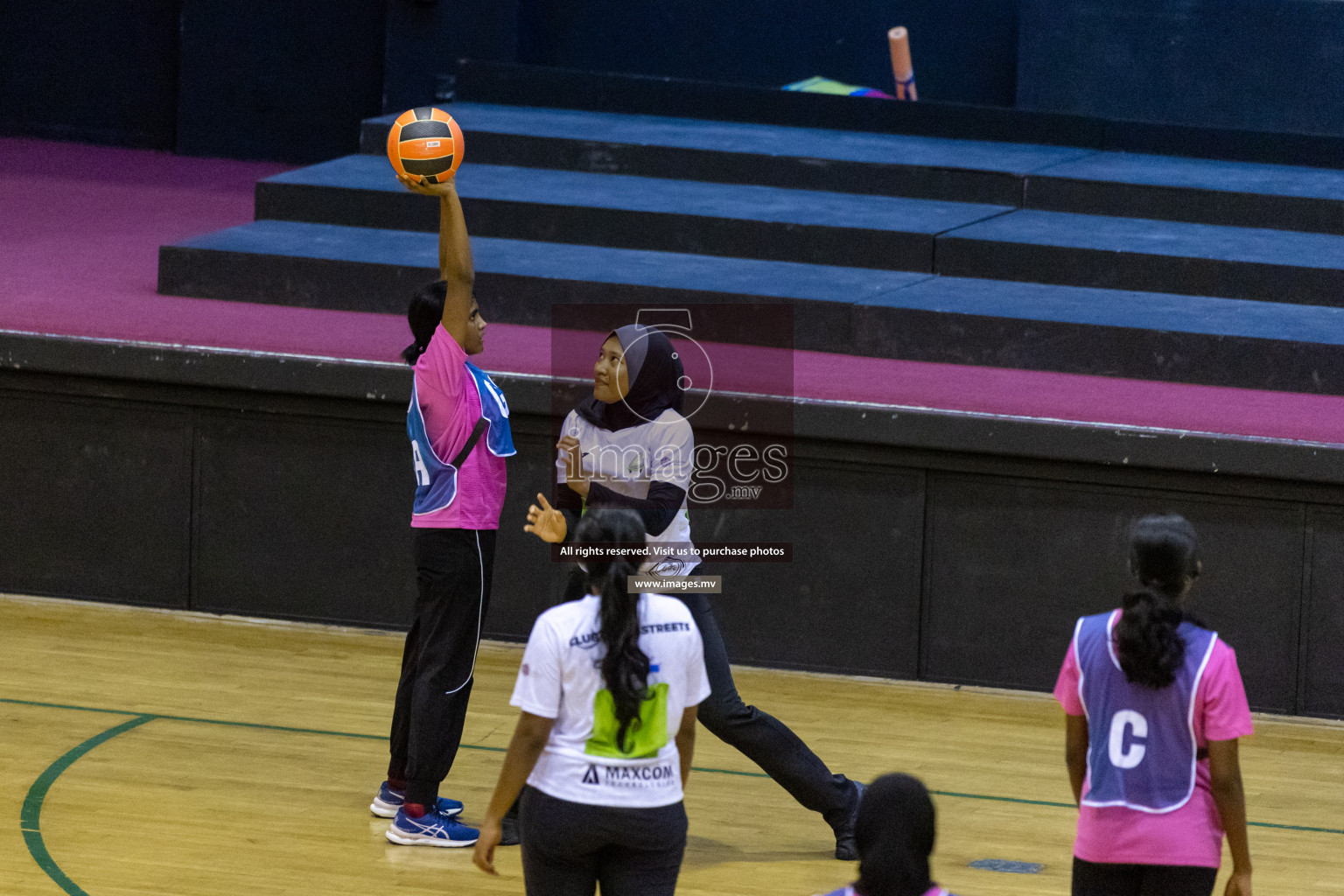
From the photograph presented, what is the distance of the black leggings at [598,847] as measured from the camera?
3.39 meters

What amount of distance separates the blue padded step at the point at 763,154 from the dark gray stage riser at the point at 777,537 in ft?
10.7

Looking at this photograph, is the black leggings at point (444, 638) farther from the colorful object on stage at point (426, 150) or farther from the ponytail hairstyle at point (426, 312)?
the colorful object on stage at point (426, 150)

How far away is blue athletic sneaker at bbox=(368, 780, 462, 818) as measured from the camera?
519cm

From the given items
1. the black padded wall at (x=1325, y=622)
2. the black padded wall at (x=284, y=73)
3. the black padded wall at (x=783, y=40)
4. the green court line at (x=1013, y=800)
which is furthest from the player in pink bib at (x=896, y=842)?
the black padded wall at (x=284, y=73)

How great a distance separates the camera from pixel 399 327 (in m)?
7.95

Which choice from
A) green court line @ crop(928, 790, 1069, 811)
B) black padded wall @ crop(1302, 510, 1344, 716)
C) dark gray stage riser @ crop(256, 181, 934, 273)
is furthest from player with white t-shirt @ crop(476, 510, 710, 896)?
dark gray stage riser @ crop(256, 181, 934, 273)

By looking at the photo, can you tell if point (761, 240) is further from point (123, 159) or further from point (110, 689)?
point (123, 159)

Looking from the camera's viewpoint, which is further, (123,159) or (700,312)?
(123,159)

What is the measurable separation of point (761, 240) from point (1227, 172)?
8.81 feet

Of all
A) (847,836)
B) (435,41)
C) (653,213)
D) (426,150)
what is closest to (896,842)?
(847,836)

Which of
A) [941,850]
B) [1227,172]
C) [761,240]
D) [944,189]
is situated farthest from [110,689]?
[1227,172]

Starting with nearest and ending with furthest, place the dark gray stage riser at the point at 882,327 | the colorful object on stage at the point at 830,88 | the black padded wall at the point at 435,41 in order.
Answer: the dark gray stage riser at the point at 882,327, the colorful object on stage at the point at 830,88, the black padded wall at the point at 435,41

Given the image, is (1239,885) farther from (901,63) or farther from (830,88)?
(830,88)

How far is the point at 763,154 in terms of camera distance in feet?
32.0
